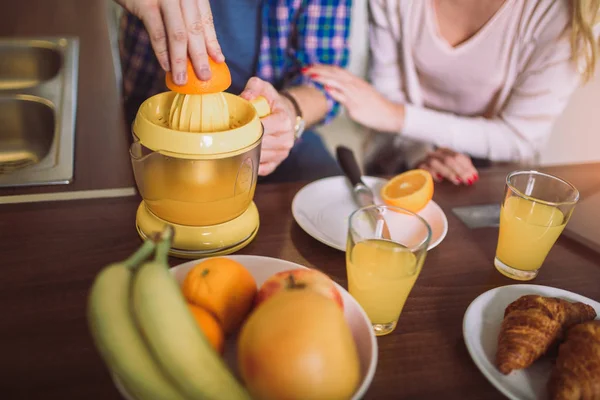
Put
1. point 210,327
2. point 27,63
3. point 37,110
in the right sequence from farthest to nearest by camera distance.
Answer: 1. point 27,63
2. point 37,110
3. point 210,327

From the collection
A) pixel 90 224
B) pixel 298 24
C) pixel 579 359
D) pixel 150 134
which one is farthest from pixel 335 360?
pixel 298 24

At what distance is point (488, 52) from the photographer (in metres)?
1.34

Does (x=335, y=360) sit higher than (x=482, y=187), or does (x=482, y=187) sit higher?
(x=335, y=360)

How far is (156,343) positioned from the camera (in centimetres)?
42

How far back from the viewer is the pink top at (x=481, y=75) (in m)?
1.26

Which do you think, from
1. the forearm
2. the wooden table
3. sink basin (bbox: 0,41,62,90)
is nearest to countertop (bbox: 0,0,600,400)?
the wooden table

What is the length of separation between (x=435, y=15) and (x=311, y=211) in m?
0.79

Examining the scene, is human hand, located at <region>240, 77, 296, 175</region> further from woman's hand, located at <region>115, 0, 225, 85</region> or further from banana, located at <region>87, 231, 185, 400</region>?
banana, located at <region>87, 231, 185, 400</region>

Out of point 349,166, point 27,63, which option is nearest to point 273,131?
point 349,166

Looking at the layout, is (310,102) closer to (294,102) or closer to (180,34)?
(294,102)

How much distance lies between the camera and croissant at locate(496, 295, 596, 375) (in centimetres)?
56

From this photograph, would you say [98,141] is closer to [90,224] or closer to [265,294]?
[90,224]

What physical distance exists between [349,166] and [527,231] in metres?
0.37

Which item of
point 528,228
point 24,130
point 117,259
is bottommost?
point 24,130
